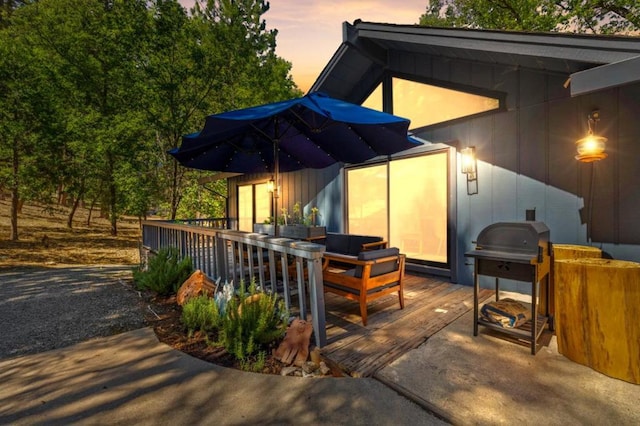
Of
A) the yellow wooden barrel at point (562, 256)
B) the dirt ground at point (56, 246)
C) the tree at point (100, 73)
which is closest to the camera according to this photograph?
the yellow wooden barrel at point (562, 256)

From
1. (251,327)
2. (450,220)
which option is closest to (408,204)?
(450,220)

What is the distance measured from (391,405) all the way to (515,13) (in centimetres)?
1704

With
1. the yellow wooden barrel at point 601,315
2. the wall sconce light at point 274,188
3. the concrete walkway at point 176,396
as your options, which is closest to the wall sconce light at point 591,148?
the yellow wooden barrel at point 601,315

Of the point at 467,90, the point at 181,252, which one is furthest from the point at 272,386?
the point at 467,90

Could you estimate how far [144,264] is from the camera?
699cm

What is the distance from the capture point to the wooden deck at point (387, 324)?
2.52 m

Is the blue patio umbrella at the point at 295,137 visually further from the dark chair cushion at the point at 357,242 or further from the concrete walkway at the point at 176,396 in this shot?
the concrete walkway at the point at 176,396

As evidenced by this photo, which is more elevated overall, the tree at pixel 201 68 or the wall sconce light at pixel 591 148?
the tree at pixel 201 68

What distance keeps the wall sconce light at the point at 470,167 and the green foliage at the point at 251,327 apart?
12.0 ft

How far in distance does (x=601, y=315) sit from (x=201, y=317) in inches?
147

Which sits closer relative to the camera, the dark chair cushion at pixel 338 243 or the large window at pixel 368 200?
the dark chair cushion at pixel 338 243

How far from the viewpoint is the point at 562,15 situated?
38.8ft

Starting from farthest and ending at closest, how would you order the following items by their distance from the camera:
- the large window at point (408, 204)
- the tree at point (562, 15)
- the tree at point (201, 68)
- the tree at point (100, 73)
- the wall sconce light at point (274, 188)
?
the tree at point (562, 15), the tree at point (201, 68), the tree at point (100, 73), the large window at point (408, 204), the wall sconce light at point (274, 188)

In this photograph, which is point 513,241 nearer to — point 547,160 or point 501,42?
point 547,160
